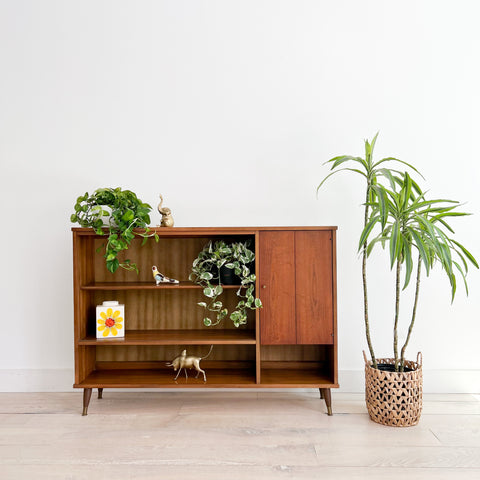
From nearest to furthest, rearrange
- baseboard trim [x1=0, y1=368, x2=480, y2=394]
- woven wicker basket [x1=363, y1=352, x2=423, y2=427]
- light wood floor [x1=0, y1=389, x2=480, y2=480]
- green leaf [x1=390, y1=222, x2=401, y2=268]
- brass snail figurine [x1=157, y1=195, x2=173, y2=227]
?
light wood floor [x1=0, y1=389, x2=480, y2=480]
green leaf [x1=390, y1=222, x2=401, y2=268]
woven wicker basket [x1=363, y1=352, x2=423, y2=427]
brass snail figurine [x1=157, y1=195, x2=173, y2=227]
baseboard trim [x1=0, y1=368, x2=480, y2=394]

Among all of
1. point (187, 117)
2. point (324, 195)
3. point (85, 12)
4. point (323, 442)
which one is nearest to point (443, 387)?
point (323, 442)

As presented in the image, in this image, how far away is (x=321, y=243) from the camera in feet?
7.34

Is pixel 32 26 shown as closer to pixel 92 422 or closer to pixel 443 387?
pixel 92 422

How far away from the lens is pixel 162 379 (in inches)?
91.9

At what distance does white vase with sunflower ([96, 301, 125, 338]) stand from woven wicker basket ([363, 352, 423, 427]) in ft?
4.39

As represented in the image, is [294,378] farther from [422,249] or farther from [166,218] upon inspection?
[166,218]

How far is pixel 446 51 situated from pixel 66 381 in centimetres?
304

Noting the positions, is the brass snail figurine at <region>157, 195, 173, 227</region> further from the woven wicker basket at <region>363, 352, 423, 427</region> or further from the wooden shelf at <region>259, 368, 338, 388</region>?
the woven wicker basket at <region>363, 352, 423, 427</region>

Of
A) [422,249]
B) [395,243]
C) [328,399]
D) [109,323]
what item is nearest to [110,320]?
[109,323]

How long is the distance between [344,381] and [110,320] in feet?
4.64

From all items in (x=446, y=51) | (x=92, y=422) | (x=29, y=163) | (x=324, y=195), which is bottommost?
(x=92, y=422)

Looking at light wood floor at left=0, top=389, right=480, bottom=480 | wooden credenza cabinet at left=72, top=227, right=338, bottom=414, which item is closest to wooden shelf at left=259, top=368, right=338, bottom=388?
wooden credenza cabinet at left=72, top=227, right=338, bottom=414

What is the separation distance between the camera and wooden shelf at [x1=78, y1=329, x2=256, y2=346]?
2.23 metres

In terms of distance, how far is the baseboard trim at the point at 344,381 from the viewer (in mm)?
2555
